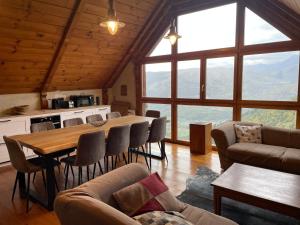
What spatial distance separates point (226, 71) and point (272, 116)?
4.08ft

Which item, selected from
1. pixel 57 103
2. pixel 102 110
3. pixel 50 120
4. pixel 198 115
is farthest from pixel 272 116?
pixel 57 103

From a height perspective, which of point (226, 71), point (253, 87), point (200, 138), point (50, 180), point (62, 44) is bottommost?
point (50, 180)

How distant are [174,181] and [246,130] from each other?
1500 millimetres

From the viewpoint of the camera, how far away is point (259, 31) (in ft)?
13.9

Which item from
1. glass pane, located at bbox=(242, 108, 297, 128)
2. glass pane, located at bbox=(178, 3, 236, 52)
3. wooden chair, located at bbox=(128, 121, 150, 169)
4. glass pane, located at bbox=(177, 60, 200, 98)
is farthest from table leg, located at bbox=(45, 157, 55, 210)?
glass pane, located at bbox=(178, 3, 236, 52)

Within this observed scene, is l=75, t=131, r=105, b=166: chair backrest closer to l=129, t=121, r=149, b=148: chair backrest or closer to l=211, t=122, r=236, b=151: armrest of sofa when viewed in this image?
l=129, t=121, r=149, b=148: chair backrest

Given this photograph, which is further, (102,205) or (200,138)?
(200,138)

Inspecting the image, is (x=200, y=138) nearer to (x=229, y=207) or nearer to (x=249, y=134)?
(x=249, y=134)

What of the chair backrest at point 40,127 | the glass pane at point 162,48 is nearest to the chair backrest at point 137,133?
the chair backrest at point 40,127

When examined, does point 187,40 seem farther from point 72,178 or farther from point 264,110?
point 72,178

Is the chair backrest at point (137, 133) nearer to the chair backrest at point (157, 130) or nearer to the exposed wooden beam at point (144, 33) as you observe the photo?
the chair backrest at point (157, 130)

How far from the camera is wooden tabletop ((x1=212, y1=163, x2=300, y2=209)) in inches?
80.8

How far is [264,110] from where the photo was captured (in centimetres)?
433

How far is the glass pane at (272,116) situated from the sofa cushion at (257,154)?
95 centimetres
